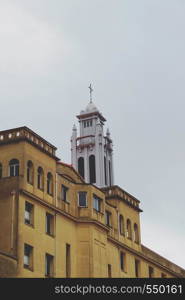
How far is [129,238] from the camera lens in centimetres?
7838

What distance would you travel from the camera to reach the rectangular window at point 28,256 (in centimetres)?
6050

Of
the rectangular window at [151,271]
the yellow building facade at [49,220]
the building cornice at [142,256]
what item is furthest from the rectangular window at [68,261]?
the rectangular window at [151,271]

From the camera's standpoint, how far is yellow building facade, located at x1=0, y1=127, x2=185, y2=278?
60.3 m

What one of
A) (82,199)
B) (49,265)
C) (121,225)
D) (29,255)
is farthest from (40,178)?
(121,225)

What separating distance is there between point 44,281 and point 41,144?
26.0 meters

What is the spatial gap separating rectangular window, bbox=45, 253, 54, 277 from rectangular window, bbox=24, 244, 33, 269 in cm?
251

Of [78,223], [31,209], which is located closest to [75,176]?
[78,223]

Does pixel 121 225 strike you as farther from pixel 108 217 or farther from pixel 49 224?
pixel 49 224

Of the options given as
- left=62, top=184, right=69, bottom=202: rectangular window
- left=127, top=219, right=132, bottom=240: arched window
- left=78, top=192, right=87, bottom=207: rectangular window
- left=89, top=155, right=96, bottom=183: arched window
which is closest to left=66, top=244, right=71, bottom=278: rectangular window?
left=62, top=184, right=69, bottom=202: rectangular window

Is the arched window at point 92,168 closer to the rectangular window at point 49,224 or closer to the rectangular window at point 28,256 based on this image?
the rectangular window at point 49,224

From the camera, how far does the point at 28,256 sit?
6100cm

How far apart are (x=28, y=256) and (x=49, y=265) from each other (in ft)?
10.7

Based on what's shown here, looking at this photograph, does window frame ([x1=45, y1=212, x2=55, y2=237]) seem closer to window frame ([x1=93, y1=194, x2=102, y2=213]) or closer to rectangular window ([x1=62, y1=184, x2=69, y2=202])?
rectangular window ([x1=62, y1=184, x2=69, y2=202])

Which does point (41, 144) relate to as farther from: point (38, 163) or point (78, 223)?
point (78, 223)
